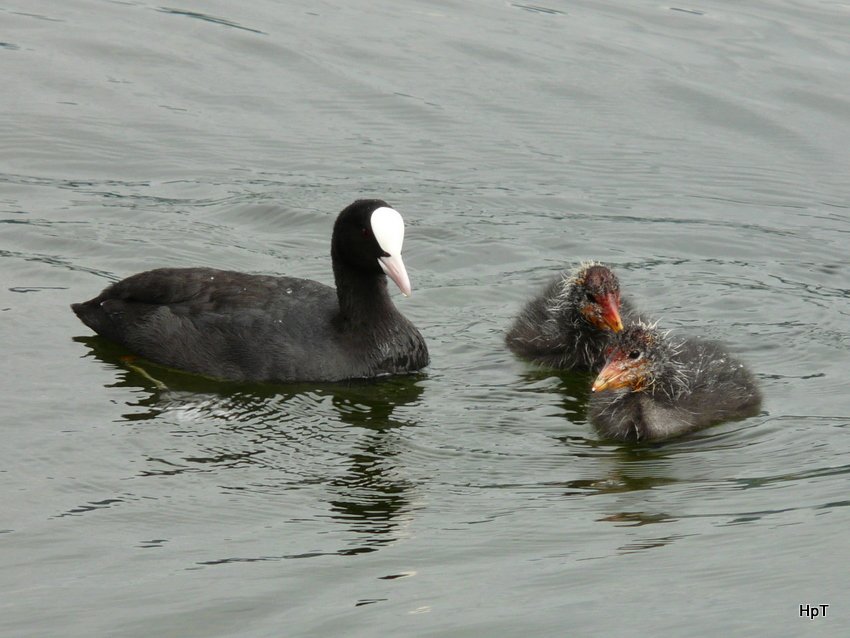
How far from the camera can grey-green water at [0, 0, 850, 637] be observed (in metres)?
Answer: 6.01

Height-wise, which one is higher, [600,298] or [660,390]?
[600,298]

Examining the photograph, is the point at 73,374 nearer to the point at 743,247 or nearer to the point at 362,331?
the point at 362,331

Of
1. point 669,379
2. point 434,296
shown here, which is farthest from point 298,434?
point 434,296

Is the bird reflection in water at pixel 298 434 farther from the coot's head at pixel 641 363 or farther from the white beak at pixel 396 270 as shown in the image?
the coot's head at pixel 641 363

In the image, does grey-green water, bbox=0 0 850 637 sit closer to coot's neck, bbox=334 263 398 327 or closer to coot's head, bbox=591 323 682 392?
coot's head, bbox=591 323 682 392

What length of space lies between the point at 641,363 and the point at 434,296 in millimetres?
2261

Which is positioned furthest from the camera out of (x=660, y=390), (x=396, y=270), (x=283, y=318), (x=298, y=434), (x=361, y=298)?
(x=361, y=298)

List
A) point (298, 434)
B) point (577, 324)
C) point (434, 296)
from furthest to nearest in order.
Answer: point (434, 296) < point (577, 324) < point (298, 434)

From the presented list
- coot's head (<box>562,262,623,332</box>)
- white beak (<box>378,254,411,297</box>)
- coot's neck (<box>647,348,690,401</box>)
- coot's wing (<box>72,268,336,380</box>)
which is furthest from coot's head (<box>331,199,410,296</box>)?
coot's neck (<box>647,348,690,401</box>)

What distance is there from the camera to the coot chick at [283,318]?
344 inches

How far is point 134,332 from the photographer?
29.6ft

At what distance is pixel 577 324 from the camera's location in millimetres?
9102

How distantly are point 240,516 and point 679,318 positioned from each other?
4081 mm

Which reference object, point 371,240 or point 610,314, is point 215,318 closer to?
point 371,240
